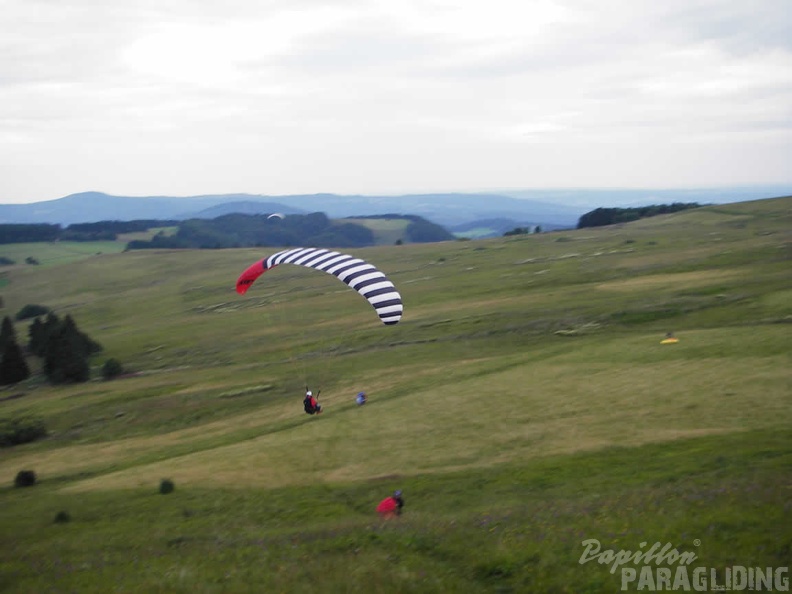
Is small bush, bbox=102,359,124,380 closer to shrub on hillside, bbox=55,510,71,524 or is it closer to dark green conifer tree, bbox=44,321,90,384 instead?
dark green conifer tree, bbox=44,321,90,384

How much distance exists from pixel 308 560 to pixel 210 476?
17.1 metres

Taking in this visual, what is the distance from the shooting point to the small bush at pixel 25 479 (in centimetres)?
3744

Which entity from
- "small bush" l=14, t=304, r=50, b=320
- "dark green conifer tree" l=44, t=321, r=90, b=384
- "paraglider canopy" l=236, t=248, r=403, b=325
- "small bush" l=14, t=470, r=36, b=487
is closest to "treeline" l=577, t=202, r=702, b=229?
"small bush" l=14, t=304, r=50, b=320

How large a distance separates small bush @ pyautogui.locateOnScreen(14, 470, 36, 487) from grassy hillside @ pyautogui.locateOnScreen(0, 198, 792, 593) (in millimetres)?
995

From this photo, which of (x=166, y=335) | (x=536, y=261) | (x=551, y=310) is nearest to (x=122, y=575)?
(x=551, y=310)

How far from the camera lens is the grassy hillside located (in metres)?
17.0

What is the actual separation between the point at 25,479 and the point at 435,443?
22130 mm

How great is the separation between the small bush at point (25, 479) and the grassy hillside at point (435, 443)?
100cm

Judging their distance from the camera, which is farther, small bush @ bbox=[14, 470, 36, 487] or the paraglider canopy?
small bush @ bbox=[14, 470, 36, 487]

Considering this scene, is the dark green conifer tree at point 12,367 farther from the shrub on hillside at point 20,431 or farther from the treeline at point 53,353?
the shrub on hillside at point 20,431

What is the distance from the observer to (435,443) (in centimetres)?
3447

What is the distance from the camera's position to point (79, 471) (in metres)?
39.6

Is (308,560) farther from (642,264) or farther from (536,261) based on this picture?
(536,261)

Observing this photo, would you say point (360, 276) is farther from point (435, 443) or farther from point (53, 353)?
point (53, 353)
